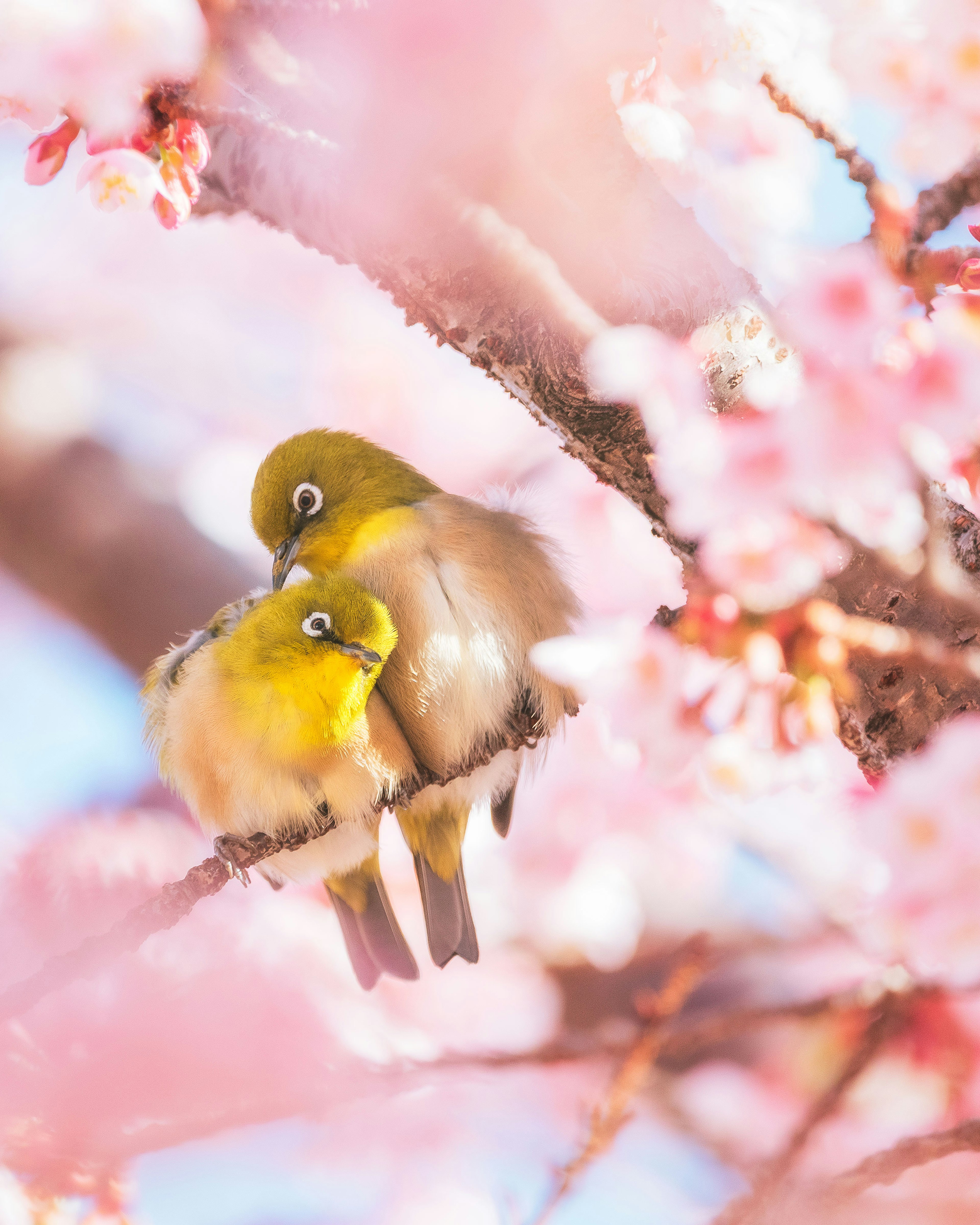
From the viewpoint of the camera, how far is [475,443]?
1127 mm

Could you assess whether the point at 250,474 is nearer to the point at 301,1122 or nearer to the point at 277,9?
the point at 277,9

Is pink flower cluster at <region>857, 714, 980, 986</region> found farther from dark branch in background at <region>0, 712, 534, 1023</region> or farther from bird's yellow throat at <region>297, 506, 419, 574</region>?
bird's yellow throat at <region>297, 506, 419, 574</region>

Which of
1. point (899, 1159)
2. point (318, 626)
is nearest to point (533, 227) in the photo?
point (318, 626)

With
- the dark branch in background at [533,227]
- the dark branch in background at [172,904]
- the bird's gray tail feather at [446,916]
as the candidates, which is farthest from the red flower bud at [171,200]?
the bird's gray tail feather at [446,916]

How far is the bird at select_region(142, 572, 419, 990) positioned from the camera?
2.01ft

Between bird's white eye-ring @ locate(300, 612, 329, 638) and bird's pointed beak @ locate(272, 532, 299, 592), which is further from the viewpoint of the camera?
bird's pointed beak @ locate(272, 532, 299, 592)

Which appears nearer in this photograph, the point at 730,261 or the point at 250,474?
the point at 730,261

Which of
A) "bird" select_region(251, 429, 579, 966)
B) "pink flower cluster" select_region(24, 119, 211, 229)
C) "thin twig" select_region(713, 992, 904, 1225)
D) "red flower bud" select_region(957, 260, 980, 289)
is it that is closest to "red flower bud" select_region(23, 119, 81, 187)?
"pink flower cluster" select_region(24, 119, 211, 229)

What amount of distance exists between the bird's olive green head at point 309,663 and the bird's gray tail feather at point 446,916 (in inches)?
8.9

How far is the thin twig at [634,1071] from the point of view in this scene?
80 cm

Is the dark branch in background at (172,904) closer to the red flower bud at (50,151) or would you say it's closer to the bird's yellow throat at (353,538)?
the bird's yellow throat at (353,538)

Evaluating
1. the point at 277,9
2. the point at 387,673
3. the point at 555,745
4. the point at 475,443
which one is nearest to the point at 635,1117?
the point at 555,745

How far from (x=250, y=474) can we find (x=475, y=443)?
285mm

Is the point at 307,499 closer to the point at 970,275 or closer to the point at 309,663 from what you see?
the point at 309,663
